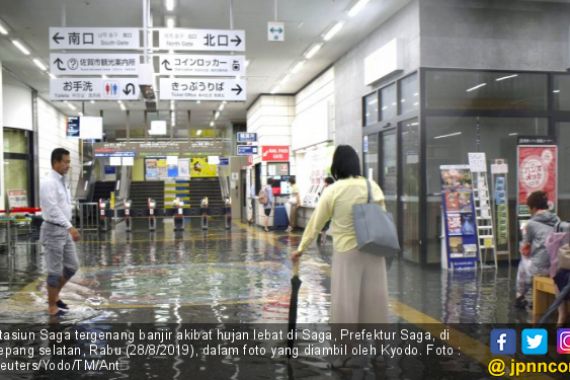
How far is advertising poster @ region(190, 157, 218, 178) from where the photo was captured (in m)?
29.7

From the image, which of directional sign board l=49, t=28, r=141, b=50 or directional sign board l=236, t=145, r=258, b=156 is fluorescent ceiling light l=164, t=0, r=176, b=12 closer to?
directional sign board l=49, t=28, r=141, b=50

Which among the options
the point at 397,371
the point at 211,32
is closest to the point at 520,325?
the point at 397,371

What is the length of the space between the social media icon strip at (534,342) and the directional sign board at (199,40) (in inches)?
248

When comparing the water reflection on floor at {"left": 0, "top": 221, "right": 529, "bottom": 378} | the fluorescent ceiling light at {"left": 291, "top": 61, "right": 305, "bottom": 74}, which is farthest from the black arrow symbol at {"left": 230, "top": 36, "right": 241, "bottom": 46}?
the fluorescent ceiling light at {"left": 291, "top": 61, "right": 305, "bottom": 74}

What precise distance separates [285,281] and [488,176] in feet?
14.4

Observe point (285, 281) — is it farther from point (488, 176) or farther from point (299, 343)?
point (488, 176)

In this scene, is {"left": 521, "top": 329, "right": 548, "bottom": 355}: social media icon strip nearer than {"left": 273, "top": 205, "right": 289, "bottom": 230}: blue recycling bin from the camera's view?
Yes

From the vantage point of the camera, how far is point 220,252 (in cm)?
1202

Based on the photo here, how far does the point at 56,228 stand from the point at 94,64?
160 inches

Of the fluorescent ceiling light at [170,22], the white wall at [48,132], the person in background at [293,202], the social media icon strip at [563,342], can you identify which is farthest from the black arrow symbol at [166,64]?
the white wall at [48,132]

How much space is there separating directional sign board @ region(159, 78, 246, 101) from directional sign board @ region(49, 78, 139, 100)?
1.76ft

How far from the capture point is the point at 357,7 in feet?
34.2

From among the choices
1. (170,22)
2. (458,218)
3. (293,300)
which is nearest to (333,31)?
(170,22)

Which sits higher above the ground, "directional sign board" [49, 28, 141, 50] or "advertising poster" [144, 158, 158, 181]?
"directional sign board" [49, 28, 141, 50]
